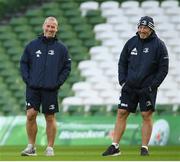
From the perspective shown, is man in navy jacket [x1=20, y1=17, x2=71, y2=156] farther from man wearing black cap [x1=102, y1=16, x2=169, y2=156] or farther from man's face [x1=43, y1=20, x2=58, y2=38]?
man wearing black cap [x1=102, y1=16, x2=169, y2=156]

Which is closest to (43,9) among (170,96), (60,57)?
(170,96)

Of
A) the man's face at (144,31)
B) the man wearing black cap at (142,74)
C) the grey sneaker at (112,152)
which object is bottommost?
the grey sneaker at (112,152)

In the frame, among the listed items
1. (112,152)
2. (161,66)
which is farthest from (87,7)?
(112,152)

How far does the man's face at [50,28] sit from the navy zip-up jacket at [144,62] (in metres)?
1.02

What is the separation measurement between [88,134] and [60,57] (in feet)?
20.1

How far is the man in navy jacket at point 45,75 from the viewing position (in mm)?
12914

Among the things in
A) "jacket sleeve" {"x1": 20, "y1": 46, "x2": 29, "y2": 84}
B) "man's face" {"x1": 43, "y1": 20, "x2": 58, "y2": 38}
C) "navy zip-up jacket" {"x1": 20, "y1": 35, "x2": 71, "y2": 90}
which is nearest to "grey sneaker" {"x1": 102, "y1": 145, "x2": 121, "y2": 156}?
"navy zip-up jacket" {"x1": 20, "y1": 35, "x2": 71, "y2": 90}

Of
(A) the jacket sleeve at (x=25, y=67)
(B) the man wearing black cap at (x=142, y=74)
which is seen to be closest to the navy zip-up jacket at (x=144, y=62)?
(B) the man wearing black cap at (x=142, y=74)

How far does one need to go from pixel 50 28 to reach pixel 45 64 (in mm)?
505

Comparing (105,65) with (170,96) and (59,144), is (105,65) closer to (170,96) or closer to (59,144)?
(170,96)

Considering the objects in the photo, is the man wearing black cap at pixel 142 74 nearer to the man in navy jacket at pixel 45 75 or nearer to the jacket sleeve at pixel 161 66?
the jacket sleeve at pixel 161 66

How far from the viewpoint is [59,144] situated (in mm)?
18875

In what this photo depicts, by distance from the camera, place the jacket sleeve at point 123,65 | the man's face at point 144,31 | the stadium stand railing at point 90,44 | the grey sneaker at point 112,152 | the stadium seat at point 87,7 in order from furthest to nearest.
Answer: the stadium seat at point 87,7
the stadium stand railing at point 90,44
the jacket sleeve at point 123,65
the man's face at point 144,31
the grey sneaker at point 112,152

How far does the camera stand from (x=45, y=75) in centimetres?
1295
